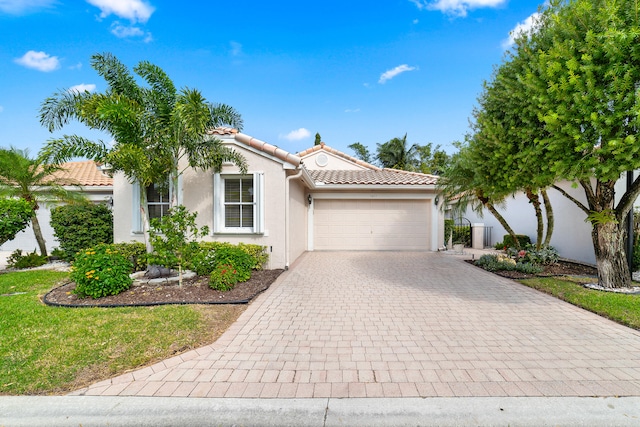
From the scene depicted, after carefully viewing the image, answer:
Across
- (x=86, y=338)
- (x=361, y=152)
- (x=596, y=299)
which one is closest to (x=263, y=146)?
(x=86, y=338)

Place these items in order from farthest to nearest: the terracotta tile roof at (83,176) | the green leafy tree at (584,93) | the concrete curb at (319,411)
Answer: the terracotta tile roof at (83,176) < the green leafy tree at (584,93) < the concrete curb at (319,411)

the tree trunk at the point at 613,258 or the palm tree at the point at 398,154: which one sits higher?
the palm tree at the point at 398,154

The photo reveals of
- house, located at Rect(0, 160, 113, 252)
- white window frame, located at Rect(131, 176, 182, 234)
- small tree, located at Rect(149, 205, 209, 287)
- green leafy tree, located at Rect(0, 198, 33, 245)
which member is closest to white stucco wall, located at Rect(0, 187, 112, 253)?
house, located at Rect(0, 160, 113, 252)

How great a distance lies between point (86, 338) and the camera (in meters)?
4.18

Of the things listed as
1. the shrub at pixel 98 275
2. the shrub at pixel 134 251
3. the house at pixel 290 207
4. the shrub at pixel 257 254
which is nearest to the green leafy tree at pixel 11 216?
the house at pixel 290 207

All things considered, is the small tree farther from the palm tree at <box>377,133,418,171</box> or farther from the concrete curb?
the palm tree at <box>377,133,418,171</box>

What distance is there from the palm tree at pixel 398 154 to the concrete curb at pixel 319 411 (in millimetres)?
33380

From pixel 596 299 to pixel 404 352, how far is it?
469 centimetres

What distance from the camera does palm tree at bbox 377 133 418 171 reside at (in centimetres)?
3509

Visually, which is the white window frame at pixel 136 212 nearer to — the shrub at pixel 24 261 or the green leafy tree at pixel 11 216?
the green leafy tree at pixel 11 216

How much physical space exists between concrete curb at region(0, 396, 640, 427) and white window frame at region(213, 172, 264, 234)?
6.23 metres

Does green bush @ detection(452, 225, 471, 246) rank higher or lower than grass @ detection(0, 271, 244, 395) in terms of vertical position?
higher

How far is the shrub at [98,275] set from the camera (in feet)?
19.6

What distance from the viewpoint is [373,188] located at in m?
13.1
